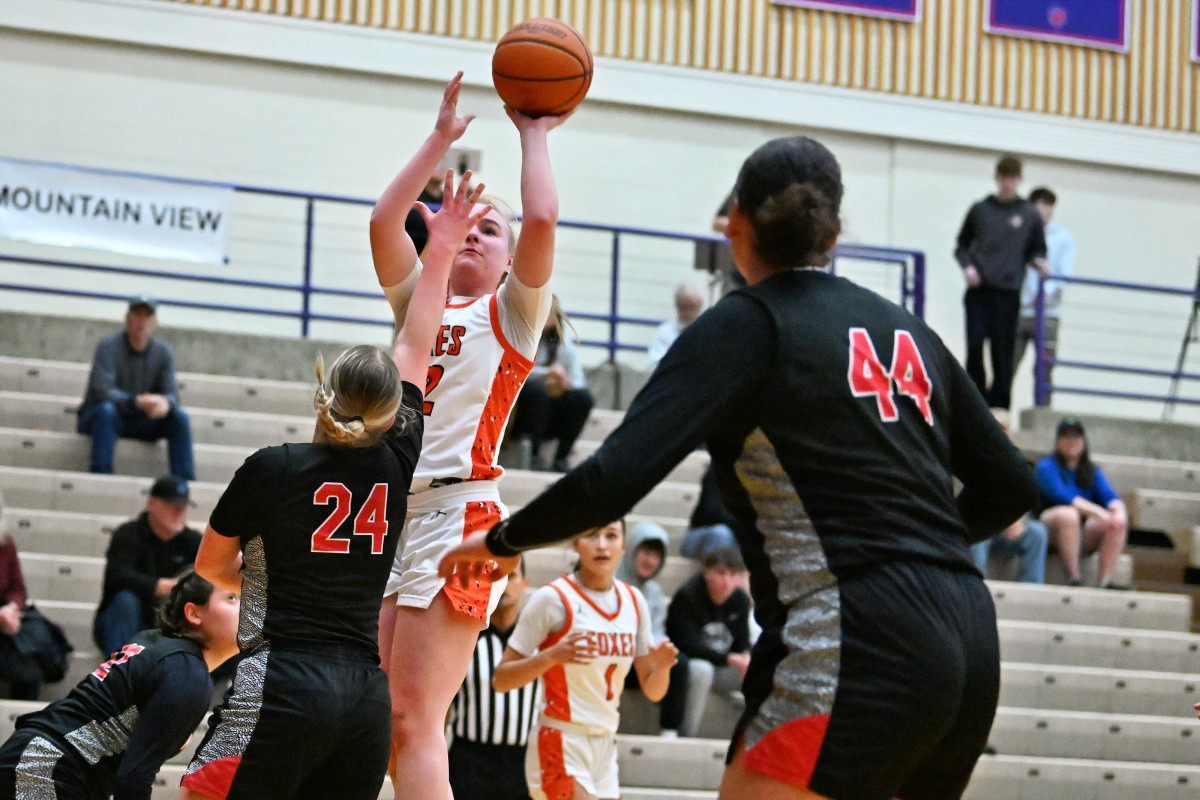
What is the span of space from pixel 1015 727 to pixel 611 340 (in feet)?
14.9

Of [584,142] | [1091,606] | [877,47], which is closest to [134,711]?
[1091,606]

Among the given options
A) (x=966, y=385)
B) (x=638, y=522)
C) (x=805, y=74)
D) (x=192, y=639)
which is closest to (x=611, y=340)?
(x=638, y=522)

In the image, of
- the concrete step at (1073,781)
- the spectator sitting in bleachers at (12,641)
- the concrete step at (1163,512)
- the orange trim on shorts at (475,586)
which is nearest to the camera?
the orange trim on shorts at (475,586)

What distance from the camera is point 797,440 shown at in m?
2.77

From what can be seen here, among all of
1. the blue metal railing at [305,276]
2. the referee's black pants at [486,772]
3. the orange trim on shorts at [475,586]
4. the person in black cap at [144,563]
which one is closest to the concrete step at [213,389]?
the blue metal railing at [305,276]

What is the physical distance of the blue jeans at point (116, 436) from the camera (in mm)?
9453

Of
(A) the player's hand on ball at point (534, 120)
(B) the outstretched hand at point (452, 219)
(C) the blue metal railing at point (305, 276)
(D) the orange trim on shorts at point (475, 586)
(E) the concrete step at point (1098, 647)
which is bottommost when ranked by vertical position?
(E) the concrete step at point (1098, 647)

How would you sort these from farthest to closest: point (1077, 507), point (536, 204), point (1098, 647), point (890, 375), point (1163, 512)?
1. point (1163, 512)
2. point (1077, 507)
3. point (1098, 647)
4. point (536, 204)
5. point (890, 375)

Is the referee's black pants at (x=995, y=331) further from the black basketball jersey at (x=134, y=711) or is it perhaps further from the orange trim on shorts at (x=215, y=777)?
the orange trim on shorts at (x=215, y=777)

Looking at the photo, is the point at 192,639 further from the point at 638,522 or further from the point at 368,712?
the point at 638,522

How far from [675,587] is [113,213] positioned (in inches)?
201

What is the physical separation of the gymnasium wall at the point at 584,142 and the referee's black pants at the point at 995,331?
1910 millimetres

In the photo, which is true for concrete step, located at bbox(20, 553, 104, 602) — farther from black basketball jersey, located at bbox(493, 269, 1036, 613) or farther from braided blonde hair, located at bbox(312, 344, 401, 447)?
black basketball jersey, located at bbox(493, 269, 1036, 613)

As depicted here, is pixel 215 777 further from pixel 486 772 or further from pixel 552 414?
pixel 552 414
